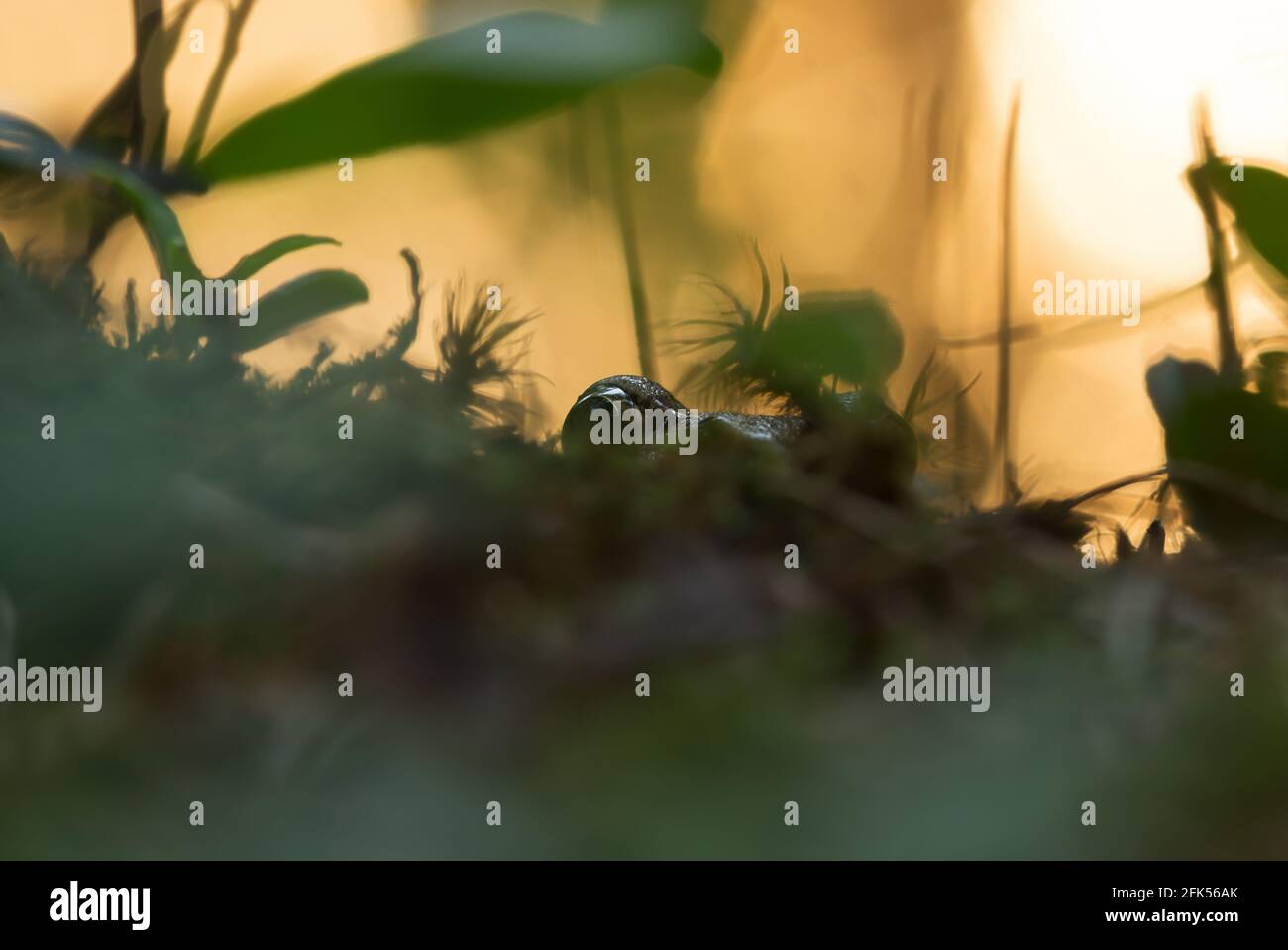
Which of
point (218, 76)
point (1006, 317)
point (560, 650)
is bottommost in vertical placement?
point (560, 650)

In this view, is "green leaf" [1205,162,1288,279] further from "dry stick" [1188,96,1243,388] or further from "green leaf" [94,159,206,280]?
"green leaf" [94,159,206,280]

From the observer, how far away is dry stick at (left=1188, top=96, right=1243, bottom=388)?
1.00 feet

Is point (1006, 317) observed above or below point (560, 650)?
above

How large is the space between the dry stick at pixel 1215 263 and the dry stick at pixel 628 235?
0.19m

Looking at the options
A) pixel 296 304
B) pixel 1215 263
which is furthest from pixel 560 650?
pixel 1215 263

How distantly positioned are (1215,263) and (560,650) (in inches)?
10.3

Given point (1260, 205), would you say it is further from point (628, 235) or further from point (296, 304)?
point (296, 304)

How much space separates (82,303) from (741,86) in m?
0.24

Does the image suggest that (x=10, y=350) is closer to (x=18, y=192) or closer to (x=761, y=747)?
(x=18, y=192)

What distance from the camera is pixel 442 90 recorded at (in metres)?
0.32

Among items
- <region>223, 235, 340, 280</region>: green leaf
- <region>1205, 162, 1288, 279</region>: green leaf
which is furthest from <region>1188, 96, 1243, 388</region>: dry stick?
<region>223, 235, 340, 280</region>: green leaf

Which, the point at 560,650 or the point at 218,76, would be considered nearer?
the point at 560,650

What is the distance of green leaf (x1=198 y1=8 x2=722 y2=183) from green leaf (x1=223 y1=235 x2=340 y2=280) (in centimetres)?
4

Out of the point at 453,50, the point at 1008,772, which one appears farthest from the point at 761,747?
the point at 453,50
